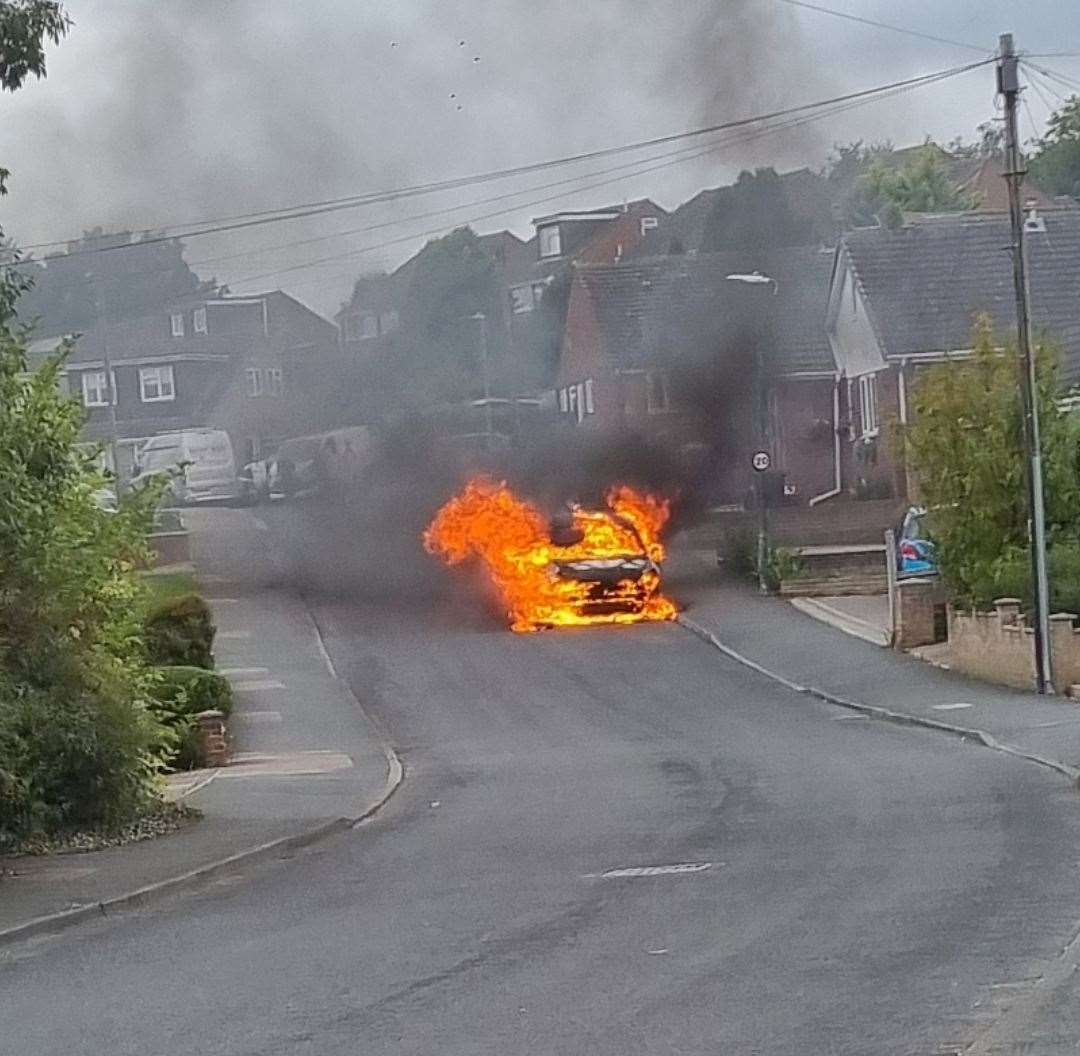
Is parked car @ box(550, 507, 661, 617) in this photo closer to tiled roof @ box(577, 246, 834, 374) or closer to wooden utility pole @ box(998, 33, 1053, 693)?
tiled roof @ box(577, 246, 834, 374)

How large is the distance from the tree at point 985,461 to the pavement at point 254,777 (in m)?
9.37

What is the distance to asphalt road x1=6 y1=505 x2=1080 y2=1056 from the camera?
30.6 ft

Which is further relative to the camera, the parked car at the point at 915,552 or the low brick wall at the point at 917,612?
the parked car at the point at 915,552

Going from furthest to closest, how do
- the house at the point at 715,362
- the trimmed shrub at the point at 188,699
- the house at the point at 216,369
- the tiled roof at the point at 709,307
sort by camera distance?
the house at the point at 216,369, the tiled roof at the point at 709,307, the house at the point at 715,362, the trimmed shrub at the point at 188,699

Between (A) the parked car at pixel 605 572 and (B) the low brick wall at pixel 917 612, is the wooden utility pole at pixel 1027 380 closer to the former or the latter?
(B) the low brick wall at pixel 917 612

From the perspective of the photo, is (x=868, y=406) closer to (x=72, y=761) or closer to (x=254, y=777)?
(x=254, y=777)

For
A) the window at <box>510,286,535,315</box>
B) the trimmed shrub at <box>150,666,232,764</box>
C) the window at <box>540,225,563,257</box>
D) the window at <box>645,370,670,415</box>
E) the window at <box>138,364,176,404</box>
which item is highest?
the window at <box>540,225,563,257</box>

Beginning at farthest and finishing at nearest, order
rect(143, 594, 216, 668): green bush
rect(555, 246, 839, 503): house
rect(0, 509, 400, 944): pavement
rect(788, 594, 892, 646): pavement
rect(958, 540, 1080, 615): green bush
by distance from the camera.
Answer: rect(555, 246, 839, 503): house < rect(788, 594, 892, 646): pavement < rect(143, 594, 216, 668): green bush < rect(958, 540, 1080, 615): green bush < rect(0, 509, 400, 944): pavement

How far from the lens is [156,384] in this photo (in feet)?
229

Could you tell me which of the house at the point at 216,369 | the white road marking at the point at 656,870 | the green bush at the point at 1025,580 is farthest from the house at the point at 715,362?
the white road marking at the point at 656,870

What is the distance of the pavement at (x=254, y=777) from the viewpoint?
615 inches

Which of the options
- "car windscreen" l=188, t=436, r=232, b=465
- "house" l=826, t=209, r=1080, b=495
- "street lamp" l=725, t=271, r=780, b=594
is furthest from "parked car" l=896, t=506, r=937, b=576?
"car windscreen" l=188, t=436, r=232, b=465

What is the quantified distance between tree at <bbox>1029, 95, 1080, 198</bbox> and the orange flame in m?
37.4

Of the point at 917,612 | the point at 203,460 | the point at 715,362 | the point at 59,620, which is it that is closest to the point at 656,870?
the point at 59,620
